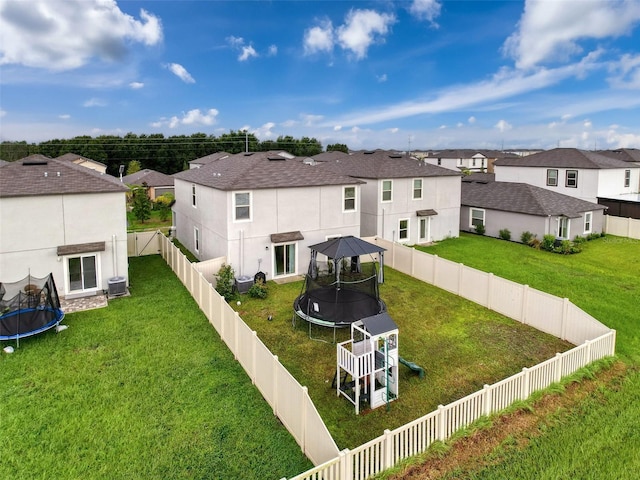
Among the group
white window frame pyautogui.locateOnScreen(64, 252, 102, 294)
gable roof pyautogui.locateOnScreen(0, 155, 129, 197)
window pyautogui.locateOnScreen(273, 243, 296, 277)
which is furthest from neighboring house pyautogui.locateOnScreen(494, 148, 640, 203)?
white window frame pyautogui.locateOnScreen(64, 252, 102, 294)

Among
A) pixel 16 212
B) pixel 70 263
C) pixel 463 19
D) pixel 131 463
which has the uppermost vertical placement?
pixel 463 19

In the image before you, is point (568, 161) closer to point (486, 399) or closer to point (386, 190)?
point (386, 190)

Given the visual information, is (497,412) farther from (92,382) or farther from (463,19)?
(463,19)

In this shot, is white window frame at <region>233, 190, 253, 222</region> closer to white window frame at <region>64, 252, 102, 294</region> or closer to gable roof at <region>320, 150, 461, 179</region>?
white window frame at <region>64, 252, 102, 294</region>

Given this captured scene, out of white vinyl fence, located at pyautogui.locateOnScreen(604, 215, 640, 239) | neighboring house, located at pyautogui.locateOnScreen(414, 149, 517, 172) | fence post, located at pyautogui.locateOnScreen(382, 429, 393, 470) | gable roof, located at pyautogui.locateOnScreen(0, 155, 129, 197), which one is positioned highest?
neighboring house, located at pyautogui.locateOnScreen(414, 149, 517, 172)

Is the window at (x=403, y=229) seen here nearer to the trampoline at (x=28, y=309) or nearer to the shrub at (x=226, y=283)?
the shrub at (x=226, y=283)

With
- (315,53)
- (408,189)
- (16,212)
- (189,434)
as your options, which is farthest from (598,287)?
(315,53)
